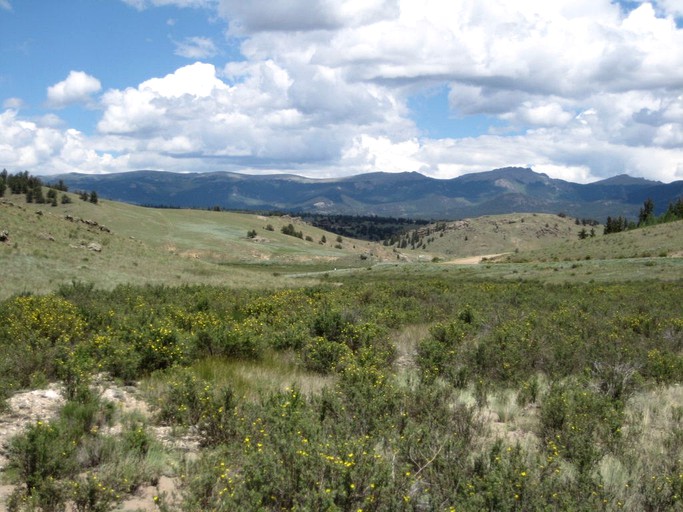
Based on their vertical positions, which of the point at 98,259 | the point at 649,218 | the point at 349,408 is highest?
the point at 649,218

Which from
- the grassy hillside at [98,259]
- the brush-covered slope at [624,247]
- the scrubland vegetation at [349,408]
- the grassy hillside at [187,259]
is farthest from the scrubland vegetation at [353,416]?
the brush-covered slope at [624,247]

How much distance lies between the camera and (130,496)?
→ 5.00 metres

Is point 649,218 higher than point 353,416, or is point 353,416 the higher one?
point 649,218

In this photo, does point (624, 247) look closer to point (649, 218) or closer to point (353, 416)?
point (649, 218)

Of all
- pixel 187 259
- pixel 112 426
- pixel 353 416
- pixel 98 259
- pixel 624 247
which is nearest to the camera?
pixel 353 416

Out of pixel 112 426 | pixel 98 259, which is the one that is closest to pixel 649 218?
pixel 98 259

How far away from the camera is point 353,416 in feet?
20.9

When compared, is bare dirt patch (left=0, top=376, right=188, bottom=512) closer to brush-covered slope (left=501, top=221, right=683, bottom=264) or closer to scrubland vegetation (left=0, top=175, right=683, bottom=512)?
scrubland vegetation (left=0, top=175, right=683, bottom=512)

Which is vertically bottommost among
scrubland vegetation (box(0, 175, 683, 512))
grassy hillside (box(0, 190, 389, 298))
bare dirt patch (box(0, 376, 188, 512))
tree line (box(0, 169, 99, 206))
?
grassy hillside (box(0, 190, 389, 298))

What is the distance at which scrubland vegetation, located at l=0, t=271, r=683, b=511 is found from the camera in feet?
15.1

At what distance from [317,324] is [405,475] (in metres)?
7.69

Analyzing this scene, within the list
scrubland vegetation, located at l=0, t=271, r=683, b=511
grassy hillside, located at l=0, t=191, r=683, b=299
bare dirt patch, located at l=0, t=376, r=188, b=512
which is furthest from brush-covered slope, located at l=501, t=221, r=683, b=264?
bare dirt patch, located at l=0, t=376, r=188, b=512

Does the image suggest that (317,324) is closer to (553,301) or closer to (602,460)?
(602,460)

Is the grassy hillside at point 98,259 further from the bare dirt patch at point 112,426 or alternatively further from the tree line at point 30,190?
the tree line at point 30,190
